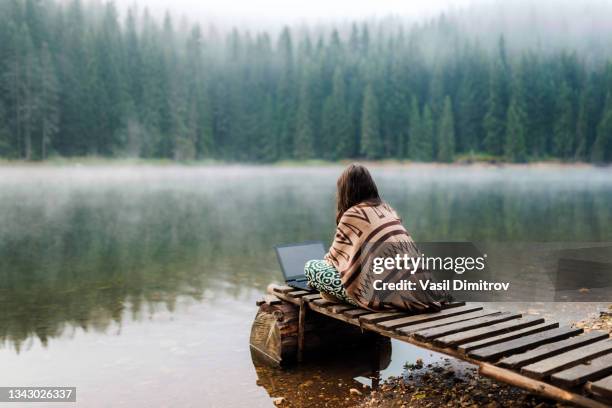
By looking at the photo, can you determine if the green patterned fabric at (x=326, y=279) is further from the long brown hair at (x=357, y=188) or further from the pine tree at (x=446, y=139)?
the pine tree at (x=446, y=139)

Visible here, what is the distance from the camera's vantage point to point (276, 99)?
100062 mm

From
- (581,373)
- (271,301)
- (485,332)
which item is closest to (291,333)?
(271,301)

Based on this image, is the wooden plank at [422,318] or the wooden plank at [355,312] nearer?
the wooden plank at [422,318]

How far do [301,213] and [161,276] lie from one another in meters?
13.8

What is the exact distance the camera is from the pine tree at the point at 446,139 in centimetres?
8494

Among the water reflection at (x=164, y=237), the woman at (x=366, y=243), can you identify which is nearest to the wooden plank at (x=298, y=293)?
the woman at (x=366, y=243)

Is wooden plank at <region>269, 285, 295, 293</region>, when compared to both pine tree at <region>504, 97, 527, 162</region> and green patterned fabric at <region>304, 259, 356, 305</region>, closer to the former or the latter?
green patterned fabric at <region>304, 259, 356, 305</region>

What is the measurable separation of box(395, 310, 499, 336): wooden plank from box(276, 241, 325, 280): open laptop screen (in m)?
2.21

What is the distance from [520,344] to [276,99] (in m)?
97.8

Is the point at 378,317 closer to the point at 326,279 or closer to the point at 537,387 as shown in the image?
the point at 326,279

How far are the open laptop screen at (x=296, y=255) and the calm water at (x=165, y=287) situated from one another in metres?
Answer: 1.23

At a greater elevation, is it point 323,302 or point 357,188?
point 357,188

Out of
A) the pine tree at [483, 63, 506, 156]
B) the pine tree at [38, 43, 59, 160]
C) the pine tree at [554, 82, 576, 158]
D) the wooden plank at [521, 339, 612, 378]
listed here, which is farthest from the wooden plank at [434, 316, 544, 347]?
the pine tree at [554, 82, 576, 158]

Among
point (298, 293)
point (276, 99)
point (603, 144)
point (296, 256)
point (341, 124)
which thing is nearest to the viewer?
point (298, 293)
